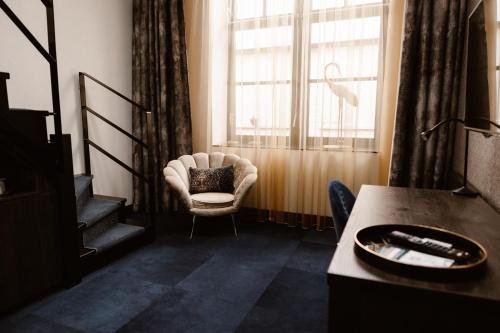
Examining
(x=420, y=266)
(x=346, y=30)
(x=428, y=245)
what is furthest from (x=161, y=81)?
(x=420, y=266)

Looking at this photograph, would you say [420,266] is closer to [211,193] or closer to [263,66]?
[211,193]

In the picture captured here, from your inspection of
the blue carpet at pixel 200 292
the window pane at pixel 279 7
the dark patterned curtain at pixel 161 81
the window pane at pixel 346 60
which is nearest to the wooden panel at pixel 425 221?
the blue carpet at pixel 200 292

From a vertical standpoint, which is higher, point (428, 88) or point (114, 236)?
point (428, 88)

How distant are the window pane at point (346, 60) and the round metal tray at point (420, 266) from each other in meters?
2.29

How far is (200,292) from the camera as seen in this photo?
7.28ft

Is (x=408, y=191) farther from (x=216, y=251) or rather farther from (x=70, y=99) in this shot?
(x=70, y=99)

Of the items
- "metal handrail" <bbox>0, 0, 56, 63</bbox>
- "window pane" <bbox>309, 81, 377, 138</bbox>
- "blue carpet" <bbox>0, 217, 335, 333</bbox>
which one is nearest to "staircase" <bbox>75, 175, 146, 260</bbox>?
"blue carpet" <bbox>0, 217, 335, 333</bbox>

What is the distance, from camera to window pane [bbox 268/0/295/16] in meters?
3.34

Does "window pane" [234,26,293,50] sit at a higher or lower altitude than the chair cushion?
higher

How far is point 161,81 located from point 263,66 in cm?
116

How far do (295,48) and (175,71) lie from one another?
4.35 feet

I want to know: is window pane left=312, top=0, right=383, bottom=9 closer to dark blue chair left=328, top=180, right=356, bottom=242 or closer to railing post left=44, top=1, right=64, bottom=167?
dark blue chair left=328, top=180, right=356, bottom=242

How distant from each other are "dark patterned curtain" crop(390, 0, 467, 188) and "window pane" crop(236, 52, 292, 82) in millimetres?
1094

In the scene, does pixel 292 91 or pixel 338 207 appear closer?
pixel 338 207
